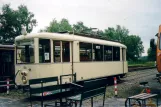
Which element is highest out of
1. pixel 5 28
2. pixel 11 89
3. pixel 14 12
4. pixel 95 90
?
pixel 14 12

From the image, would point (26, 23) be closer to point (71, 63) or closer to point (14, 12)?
point (14, 12)

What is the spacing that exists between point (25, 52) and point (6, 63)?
5556mm

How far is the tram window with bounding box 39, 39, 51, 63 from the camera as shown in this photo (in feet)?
37.6

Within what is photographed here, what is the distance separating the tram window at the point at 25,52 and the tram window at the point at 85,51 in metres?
3.14

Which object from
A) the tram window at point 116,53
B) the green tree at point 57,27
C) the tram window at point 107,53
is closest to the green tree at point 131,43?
the green tree at point 57,27

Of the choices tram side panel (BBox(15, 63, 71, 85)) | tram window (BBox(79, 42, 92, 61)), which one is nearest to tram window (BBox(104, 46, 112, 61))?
tram window (BBox(79, 42, 92, 61))

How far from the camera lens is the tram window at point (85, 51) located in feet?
45.5

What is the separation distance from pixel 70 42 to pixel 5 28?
39081mm

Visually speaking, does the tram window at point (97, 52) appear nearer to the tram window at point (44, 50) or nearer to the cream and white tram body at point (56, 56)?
the cream and white tram body at point (56, 56)

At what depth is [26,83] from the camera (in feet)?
38.4

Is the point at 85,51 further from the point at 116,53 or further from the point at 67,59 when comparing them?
the point at 116,53

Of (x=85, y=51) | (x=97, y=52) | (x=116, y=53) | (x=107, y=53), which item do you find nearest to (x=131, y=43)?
(x=116, y=53)

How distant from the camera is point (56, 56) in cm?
1202

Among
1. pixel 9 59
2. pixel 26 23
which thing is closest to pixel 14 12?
pixel 26 23
